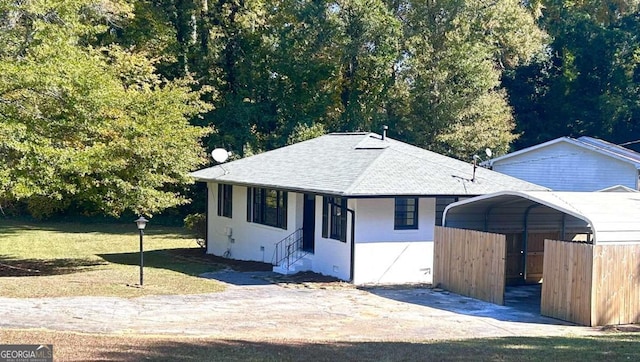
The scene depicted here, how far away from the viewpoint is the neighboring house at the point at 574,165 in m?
29.6

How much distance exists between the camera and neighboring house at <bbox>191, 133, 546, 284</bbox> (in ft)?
65.3

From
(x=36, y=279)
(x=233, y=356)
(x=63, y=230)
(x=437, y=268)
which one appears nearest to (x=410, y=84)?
(x=63, y=230)

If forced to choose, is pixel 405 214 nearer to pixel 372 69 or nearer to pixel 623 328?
pixel 623 328

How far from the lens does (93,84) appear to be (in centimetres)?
1884

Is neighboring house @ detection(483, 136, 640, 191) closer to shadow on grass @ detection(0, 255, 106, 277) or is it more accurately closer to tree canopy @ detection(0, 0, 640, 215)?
tree canopy @ detection(0, 0, 640, 215)

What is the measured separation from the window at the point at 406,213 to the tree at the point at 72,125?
668 cm

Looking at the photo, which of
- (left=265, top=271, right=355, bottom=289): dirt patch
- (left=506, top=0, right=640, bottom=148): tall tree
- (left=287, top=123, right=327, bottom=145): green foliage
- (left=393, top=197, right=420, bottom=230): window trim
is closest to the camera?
(left=265, top=271, right=355, bottom=289): dirt patch

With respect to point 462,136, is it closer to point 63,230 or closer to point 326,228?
point 326,228

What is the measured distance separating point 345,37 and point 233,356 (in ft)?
95.1

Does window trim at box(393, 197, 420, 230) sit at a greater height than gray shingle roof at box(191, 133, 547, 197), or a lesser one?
lesser

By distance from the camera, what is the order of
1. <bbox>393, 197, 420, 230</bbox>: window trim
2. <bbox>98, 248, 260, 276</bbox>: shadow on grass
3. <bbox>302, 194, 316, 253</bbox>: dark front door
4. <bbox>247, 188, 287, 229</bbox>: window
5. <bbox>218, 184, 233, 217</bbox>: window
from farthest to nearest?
1. <bbox>218, 184, 233, 217</bbox>: window
2. <bbox>247, 188, 287, 229</bbox>: window
3. <bbox>98, 248, 260, 276</bbox>: shadow on grass
4. <bbox>302, 194, 316, 253</bbox>: dark front door
5. <bbox>393, 197, 420, 230</bbox>: window trim

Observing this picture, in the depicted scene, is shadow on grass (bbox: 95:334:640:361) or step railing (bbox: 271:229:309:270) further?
step railing (bbox: 271:229:309:270)

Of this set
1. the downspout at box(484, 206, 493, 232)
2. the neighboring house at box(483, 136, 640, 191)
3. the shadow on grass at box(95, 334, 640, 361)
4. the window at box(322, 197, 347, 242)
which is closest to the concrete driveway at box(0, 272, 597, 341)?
the shadow on grass at box(95, 334, 640, 361)

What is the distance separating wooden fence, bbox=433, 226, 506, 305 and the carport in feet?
0.07
